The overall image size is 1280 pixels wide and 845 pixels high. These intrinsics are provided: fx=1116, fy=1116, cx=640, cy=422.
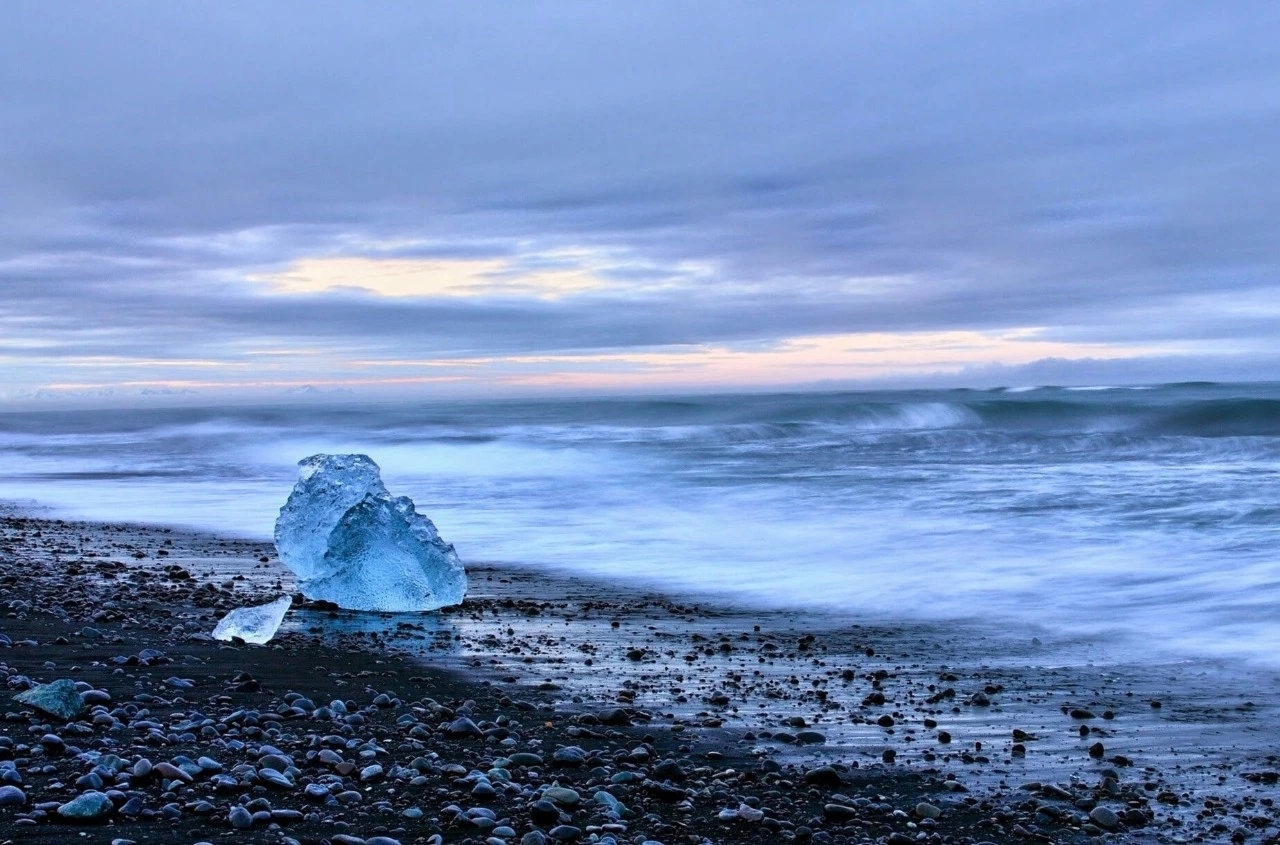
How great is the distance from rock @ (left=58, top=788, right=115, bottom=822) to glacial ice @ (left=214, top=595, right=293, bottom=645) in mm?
3396

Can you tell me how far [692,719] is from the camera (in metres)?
5.29

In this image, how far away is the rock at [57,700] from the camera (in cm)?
435

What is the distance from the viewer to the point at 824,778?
14.3 feet

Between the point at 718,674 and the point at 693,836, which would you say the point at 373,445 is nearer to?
the point at 718,674

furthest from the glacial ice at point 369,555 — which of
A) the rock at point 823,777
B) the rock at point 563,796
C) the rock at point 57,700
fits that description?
the rock at point 563,796

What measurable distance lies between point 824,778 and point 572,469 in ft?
68.5

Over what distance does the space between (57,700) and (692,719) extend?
2.72m

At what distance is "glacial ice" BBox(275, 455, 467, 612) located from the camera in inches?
330

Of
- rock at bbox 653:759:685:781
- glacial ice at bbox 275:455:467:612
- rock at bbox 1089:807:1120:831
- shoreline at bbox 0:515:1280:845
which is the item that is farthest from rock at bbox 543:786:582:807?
glacial ice at bbox 275:455:467:612

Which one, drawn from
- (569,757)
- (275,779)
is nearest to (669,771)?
(569,757)

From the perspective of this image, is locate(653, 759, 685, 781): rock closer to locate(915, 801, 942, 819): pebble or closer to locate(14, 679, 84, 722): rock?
locate(915, 801, 942, 819): pebble

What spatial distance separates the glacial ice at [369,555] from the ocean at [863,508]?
2.36m

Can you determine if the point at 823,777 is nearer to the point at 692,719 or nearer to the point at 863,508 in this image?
the point at 692,719

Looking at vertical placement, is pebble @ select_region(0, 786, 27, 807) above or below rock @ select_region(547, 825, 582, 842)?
above
